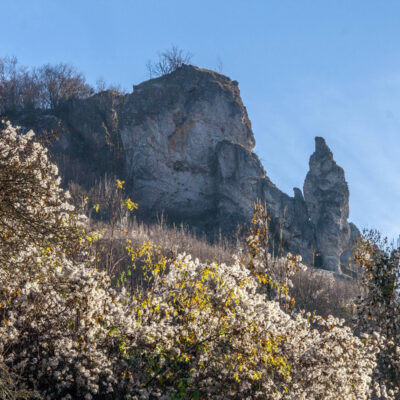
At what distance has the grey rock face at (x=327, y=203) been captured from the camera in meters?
41.8

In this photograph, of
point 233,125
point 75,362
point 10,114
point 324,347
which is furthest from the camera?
point 10,114

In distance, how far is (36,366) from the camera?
673 cm

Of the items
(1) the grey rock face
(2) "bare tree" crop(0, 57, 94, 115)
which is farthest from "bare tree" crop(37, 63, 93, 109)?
(1) the grey rock face

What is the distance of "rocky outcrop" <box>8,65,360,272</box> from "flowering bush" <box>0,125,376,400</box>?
1314 inches

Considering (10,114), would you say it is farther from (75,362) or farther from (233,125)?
(75,362)

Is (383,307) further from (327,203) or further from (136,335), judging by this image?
(327,203)

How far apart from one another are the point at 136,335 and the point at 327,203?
131 ft

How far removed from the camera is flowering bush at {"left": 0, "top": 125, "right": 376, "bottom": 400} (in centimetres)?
642

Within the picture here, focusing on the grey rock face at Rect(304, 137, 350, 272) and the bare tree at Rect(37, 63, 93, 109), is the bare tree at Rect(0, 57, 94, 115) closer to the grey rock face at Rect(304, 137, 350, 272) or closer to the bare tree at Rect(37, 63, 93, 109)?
the bare tree at Rect(37, 63, 93, 109)

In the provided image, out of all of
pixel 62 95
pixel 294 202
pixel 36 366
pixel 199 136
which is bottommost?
pixel 36 366

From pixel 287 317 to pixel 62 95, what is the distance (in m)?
51.8

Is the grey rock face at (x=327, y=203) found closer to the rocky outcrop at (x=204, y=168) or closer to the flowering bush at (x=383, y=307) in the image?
the rocky outcrop at (x=204, y=168)

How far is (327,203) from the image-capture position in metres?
44.2

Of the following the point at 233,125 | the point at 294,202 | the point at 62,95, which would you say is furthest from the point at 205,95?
the point at 62,95
